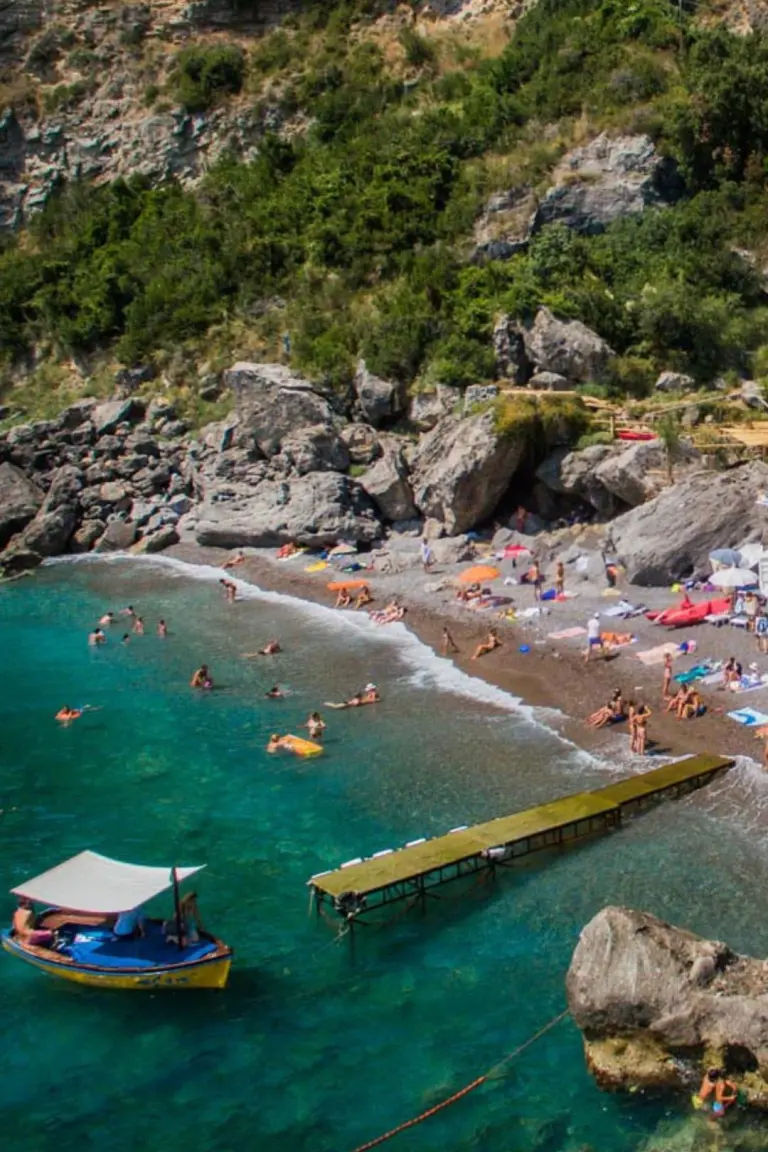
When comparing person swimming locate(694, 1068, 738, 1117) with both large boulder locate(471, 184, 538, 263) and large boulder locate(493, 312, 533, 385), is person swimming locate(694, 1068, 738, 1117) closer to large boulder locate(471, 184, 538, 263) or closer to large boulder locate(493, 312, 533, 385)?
large boulder locate(493, 312, 533, 385)

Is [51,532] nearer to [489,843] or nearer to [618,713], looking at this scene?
[618,713]

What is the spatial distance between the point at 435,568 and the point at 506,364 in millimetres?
11961

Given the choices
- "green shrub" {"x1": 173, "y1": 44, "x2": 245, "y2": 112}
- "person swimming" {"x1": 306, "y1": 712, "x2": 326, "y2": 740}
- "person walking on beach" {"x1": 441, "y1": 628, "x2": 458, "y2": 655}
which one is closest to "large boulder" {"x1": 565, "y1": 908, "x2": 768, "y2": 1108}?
"person swimming" {"x1": 306, "y1": 712, "x2": 326, "y2": 740}

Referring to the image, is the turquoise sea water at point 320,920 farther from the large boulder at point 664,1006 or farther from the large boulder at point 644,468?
the large boulder at point 644,468

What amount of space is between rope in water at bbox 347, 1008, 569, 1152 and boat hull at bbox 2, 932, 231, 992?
4.03 m

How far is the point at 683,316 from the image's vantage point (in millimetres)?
43781

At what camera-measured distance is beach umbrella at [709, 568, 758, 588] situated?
28656mm

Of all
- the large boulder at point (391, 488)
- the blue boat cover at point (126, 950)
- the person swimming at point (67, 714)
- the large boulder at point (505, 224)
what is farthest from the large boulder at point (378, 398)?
the blue boat cover at point (126, 950)

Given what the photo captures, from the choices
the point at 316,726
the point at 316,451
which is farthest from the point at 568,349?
the point at 316,726

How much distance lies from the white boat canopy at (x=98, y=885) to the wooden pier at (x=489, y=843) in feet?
9.52

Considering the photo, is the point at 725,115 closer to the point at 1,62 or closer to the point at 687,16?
the point at 687,16

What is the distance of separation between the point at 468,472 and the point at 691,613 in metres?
12.2

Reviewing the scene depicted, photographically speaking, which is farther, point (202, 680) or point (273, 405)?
point (273, 405)

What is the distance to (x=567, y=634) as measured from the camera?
30391 mm
